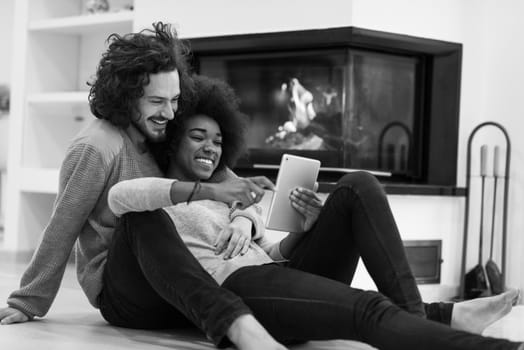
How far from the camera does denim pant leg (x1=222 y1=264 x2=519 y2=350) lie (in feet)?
5.45

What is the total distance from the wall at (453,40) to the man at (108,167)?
4.71 feet

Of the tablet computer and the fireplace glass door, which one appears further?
the fireplace glass door

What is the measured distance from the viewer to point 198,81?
7.99 feet

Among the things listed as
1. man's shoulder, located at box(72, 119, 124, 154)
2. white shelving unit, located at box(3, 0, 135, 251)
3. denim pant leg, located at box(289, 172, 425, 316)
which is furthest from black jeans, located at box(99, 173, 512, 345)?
white shelving unit, located at box(3, 0, 135, 251)

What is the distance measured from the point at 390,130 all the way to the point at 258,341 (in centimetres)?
225

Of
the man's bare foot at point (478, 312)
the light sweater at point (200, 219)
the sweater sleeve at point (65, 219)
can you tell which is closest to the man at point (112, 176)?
the sweater sleeve at point (65, 219)

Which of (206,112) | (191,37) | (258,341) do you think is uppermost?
(191,37)

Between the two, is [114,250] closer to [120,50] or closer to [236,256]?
[236,256]

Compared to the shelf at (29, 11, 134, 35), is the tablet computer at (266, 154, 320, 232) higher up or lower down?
lower down

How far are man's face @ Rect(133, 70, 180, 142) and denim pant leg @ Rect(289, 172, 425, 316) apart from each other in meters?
0.49

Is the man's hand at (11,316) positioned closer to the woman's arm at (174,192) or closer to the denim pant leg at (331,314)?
the woman's arm at (174,192)

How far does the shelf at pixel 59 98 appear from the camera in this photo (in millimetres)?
4348

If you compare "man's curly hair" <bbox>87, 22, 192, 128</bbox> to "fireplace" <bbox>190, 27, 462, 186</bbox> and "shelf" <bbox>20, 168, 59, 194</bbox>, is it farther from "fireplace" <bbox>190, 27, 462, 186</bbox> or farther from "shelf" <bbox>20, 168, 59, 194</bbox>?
"shelf" <bbox>20, 168, 59, 194</bbox>

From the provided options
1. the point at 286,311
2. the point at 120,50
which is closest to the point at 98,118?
the point at 120,50
